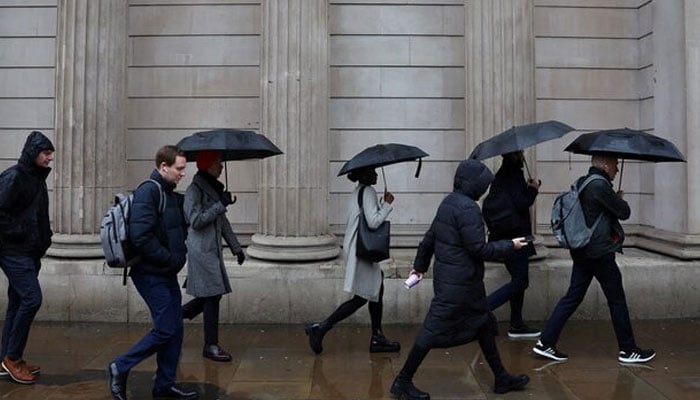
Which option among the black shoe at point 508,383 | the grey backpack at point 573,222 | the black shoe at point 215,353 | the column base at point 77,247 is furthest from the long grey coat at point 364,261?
the column base at point 77,247

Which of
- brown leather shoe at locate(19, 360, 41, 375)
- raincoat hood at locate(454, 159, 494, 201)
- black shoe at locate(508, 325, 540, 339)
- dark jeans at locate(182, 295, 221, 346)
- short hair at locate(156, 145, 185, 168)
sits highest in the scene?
short hair at locate(156, 145, 185, 168)

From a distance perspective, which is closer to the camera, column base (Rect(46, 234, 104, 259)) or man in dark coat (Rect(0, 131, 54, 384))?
man in dark coat (Rect(0, 131, 54, 384))

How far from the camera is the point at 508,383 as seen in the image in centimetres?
546

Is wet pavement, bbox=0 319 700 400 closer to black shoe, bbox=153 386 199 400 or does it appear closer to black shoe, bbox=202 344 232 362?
black shoe, bbox=202 344 232 362

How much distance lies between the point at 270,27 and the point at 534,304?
503 centimetres

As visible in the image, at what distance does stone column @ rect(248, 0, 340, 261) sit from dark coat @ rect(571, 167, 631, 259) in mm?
3402

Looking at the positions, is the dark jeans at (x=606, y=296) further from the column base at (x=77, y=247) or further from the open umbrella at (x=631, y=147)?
the column base at (x=77, y=247)

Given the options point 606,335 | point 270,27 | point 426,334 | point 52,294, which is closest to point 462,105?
point 270,27

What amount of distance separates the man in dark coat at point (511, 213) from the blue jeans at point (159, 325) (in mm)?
3458

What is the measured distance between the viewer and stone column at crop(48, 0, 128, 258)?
8.49 m

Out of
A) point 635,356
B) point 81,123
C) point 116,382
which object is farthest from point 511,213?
point 81,123

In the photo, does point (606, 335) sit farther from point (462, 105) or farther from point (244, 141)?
point (244, 141)

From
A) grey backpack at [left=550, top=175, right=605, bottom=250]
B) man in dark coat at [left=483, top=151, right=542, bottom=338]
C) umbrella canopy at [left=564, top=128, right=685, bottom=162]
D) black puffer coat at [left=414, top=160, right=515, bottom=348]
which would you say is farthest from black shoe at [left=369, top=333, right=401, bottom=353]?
umbrella canopy at [left=564, top=128, right=685, bottom=162]

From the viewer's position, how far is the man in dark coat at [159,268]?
16.4ft
